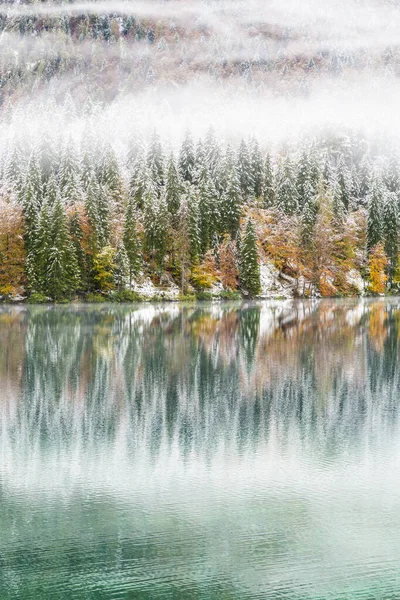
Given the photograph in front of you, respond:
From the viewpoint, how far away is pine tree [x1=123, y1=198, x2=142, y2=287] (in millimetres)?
92938

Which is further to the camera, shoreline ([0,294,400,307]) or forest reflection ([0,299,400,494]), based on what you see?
shoreline ([0,294,400,307])

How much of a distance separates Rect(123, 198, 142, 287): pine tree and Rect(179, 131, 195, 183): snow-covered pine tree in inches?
1060

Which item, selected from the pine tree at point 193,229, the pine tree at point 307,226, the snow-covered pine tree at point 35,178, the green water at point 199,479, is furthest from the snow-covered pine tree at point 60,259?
the green water at point 199,479

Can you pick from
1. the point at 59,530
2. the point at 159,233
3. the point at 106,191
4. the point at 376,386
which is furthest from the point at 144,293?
the point at 59,530

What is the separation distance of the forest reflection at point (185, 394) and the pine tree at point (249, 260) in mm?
43039

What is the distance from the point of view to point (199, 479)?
17.4 m

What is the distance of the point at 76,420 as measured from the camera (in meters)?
23.3

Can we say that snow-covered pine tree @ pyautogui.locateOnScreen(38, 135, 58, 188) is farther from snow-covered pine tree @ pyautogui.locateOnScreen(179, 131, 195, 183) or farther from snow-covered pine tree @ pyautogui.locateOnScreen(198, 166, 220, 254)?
snow-covered pine tree @ pyautogui.locateOnScreen(198, 166, 220, 254)

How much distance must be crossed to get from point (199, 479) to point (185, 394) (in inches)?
417

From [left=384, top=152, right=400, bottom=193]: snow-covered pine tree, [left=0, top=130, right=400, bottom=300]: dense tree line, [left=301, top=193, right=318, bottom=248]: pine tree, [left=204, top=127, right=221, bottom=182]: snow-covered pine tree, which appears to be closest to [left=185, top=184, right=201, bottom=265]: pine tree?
[left=0, top=130, right=400, bottom=300]: dense tree line

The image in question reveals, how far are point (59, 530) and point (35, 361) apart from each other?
2315 centimetres

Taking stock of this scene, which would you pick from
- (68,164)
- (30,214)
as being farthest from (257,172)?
(30,214)

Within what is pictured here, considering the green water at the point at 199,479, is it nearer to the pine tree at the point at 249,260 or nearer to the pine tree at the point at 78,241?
the pine tree at the point at 78,241

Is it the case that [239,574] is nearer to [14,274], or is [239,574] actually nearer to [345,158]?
[14,274]
